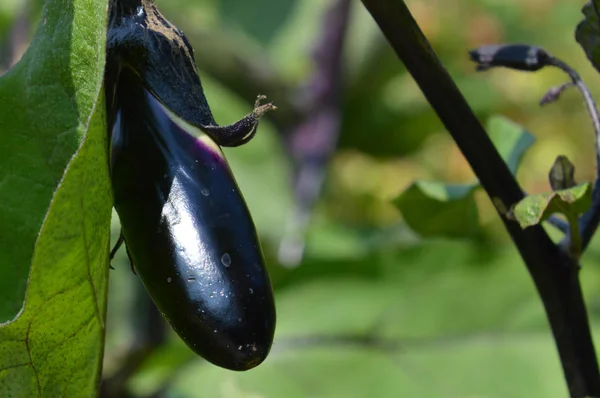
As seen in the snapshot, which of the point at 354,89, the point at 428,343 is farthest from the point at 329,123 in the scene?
the point at 428,343

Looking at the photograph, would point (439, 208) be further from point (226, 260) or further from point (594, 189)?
point (226, 260)

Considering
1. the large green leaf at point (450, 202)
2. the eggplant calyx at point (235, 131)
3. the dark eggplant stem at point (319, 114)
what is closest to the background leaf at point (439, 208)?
the large green leaf at point (450, 202)

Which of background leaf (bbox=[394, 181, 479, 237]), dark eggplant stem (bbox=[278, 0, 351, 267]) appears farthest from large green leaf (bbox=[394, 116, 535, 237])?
dark eggplant stem (bbox=[278, 0, 351, 267])

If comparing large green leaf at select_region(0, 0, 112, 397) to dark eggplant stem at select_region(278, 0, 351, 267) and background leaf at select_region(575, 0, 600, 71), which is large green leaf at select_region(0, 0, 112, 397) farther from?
dark eggplant stem at select_region(278, 0, 351, 267)

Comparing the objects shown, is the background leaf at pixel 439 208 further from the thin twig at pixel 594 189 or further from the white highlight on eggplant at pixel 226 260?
the white highlight on eggplant at pixel 226 260

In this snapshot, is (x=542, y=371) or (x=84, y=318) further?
(x=542, y=371)

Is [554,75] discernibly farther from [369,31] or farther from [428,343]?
[428,343]

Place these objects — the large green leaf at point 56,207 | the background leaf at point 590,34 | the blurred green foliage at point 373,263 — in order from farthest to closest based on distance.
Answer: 1. the blurred green foliage at point 373,263
2. the background leaf at point 590,34
3. the large green leaf at point 56,207
